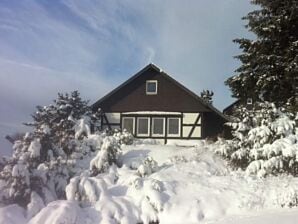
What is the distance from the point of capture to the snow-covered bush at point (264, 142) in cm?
1554

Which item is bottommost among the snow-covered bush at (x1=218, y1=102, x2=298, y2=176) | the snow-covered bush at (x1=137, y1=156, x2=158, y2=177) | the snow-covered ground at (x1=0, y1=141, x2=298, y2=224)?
the snow-covered ground at (x1=0, y1=141, x2=298, y2=224)

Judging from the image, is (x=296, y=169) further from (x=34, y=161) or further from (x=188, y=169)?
(x=34, y=161)

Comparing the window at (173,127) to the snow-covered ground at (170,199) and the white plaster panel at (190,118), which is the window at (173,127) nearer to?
the white plaster panel at (190,118)

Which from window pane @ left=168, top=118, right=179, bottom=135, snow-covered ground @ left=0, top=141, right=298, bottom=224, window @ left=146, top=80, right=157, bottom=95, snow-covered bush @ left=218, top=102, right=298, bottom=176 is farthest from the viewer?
window @ left=146, top=80, right=157, bottom=95

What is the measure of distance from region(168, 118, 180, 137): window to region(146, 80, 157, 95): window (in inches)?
82.8

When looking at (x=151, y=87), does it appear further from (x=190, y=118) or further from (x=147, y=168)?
(x=147, y=168)

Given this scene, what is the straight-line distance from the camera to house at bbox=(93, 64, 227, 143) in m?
31.2

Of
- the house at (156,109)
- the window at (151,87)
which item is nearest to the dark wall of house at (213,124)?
the house at (156,109)

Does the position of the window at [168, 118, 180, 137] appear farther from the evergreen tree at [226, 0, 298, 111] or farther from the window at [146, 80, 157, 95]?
the evergreen tree at [226, 0, 298, 111]

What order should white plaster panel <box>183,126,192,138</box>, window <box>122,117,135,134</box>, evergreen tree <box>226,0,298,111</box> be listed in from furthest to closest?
window <box>122,117,135,134</box>
white plaster panel <box>183,126,192,138</box>
evergreen tree <box>226,0,298,111</box>

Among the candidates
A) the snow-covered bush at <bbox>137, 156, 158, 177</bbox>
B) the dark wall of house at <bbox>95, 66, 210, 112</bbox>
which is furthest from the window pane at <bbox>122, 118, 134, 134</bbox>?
the snow-covered bush at <bbox>137, 156, 158, 177</bbox>

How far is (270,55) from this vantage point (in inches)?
727

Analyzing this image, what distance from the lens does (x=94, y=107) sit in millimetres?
31938

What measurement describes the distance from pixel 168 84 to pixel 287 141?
652 inches
